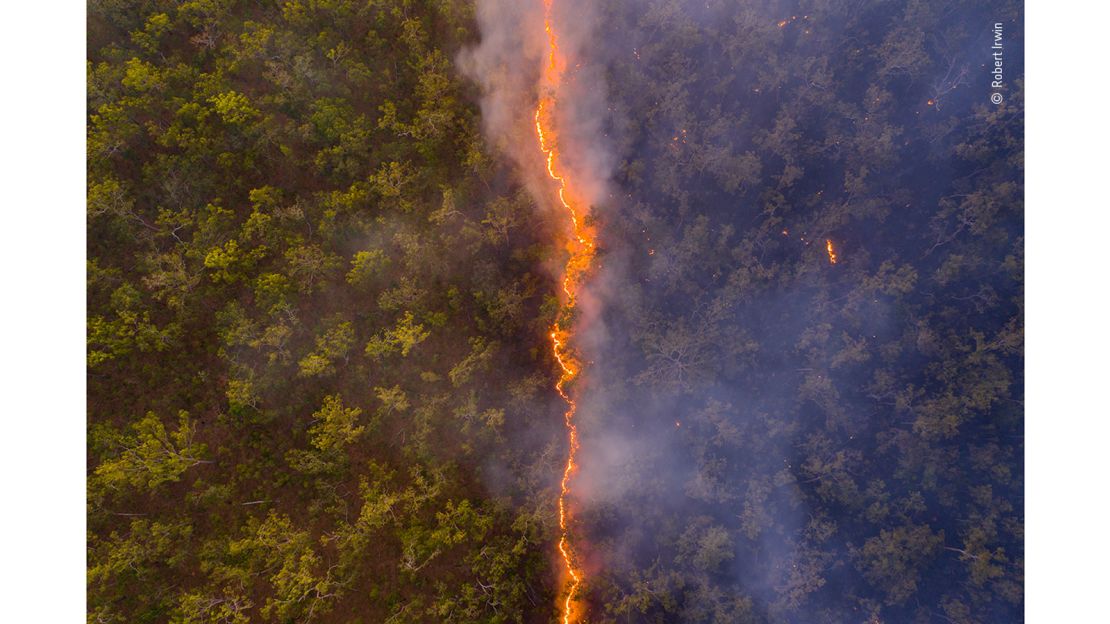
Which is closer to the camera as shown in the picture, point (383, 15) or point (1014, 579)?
point (1014, 579)

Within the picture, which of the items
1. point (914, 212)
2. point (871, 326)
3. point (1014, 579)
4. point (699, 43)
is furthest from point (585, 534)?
point (699, 43)

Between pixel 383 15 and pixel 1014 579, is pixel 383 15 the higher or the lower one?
the higher one

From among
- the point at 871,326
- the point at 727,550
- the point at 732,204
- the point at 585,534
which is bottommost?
the point at 727,550

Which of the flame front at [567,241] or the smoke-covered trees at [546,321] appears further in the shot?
the flame front at [567,241]

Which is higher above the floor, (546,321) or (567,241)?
(567,241)

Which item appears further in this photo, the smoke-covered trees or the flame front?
the flame front

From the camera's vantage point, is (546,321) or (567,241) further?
(567,241)

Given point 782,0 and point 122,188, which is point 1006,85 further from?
point 122,188
